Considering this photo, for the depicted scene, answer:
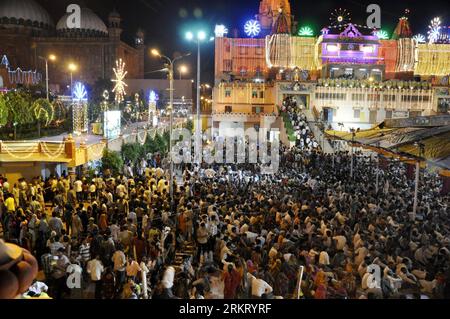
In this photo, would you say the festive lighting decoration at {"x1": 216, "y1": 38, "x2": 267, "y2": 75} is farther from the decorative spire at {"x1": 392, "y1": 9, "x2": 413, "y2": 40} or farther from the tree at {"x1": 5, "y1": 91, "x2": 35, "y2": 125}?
the tree at {"x1": 5, "y1": 91, "x2": 35, "y2": 125}

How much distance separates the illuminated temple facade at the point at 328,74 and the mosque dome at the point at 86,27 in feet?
54.0

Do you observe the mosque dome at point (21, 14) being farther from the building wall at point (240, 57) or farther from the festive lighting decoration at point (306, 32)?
the festive lighting decoration at point (306, 32)

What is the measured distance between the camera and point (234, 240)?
9.90 m

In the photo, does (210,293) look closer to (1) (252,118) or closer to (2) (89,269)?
(2) (89,269)

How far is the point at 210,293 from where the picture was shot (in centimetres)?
770

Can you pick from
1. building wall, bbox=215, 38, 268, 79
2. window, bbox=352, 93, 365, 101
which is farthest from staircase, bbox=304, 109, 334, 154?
building wall, bbox=215, 38, 268, 79

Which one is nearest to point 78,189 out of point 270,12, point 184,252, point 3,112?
point 184,252

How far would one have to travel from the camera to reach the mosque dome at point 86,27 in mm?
57062

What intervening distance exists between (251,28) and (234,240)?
1874 inches

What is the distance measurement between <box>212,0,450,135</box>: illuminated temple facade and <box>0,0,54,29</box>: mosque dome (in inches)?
959

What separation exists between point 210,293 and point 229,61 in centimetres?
4720

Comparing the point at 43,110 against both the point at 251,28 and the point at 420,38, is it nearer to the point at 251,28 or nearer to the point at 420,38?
the point at 251,28

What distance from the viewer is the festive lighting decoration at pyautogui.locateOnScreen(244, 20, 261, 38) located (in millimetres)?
53875
